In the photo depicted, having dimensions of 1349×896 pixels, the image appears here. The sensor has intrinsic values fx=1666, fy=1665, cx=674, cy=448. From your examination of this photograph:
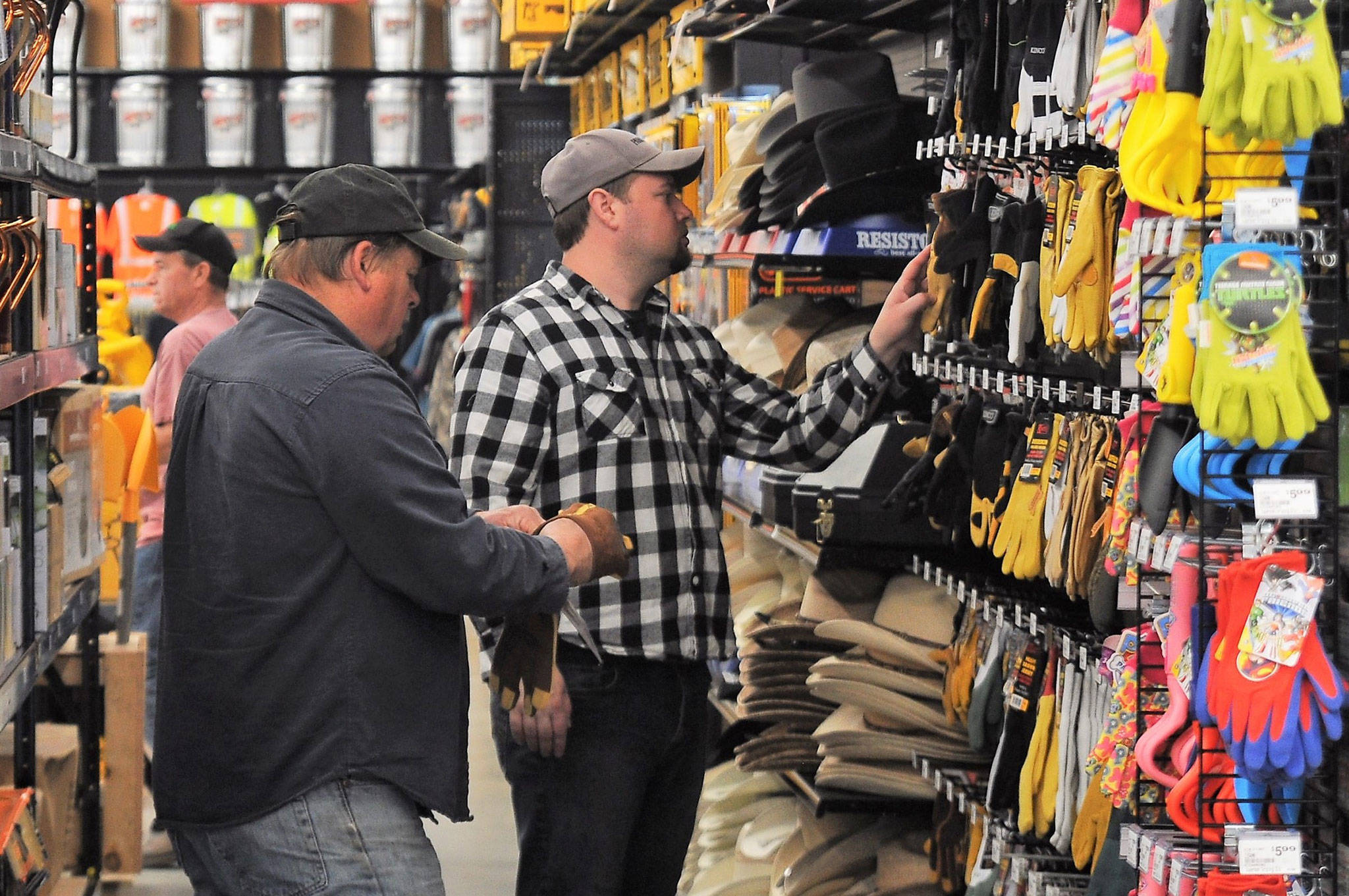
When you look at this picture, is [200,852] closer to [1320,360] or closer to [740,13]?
[1320,360]

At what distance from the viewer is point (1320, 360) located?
204 centimetres

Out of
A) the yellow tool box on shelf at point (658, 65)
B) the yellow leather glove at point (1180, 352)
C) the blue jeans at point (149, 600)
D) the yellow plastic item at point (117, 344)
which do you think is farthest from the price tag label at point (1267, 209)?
the yellow plastic item at point (117, 344)

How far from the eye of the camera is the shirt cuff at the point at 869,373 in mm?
3275

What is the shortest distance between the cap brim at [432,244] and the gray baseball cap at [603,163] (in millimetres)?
594

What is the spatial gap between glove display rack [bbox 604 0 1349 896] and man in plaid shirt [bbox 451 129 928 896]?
0.40 meters

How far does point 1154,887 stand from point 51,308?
2780mm

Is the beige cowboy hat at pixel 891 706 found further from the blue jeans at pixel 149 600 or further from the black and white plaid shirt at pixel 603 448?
the blue jeans at pixel 149 600

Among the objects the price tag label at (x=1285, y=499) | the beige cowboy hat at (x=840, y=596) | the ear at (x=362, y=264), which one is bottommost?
the beige cowboy hat at (x=840, y=596)

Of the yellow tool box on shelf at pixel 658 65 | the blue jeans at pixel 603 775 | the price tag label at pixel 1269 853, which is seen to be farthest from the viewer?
the yellow tool box on shelf at pixel 658 65

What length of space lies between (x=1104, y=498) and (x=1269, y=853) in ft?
2.46

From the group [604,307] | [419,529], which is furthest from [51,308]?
[419,529]

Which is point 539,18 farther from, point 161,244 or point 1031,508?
point 1031,508

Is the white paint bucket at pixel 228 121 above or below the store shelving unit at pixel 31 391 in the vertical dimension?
above

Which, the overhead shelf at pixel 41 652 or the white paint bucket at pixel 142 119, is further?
the white paint bucket at pixel 142 119
